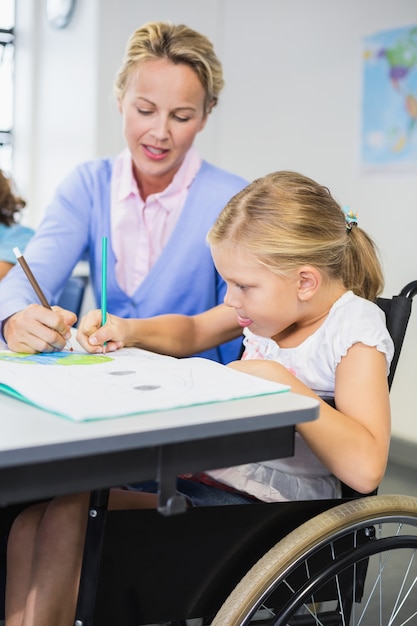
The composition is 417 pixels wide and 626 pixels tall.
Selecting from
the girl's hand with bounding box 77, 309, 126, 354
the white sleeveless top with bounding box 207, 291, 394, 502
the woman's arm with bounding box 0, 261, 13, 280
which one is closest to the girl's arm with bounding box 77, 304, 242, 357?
the girl's hand with bounding box 77, 309, 126, 354

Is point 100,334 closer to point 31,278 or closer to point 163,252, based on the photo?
point 31,278

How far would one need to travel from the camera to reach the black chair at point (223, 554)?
3.32 ft

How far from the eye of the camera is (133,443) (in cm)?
76

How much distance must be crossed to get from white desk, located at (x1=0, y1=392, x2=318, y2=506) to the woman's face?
1.02m

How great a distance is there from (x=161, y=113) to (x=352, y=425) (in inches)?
36.6

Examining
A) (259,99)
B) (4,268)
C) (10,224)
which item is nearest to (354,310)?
(4,268)

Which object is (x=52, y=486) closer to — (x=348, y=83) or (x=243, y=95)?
(x=348, y=83)

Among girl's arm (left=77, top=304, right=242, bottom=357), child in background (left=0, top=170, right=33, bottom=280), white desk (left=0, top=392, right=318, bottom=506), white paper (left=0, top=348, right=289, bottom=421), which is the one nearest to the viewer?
white desk (left=0, top=392, right=318, bottom=506)

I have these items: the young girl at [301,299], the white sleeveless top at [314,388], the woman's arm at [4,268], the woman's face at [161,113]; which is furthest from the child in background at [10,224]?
the white sleeveless top at [314,388]

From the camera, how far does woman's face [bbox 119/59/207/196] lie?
69.4 inches

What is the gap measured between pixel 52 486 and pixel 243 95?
3877 millimetres

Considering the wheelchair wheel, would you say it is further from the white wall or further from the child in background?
the white wall

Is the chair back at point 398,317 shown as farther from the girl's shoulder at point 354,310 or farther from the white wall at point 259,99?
the white wall at point 259,99

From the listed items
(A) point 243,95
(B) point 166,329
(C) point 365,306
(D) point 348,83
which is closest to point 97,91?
(A) point 243,95
